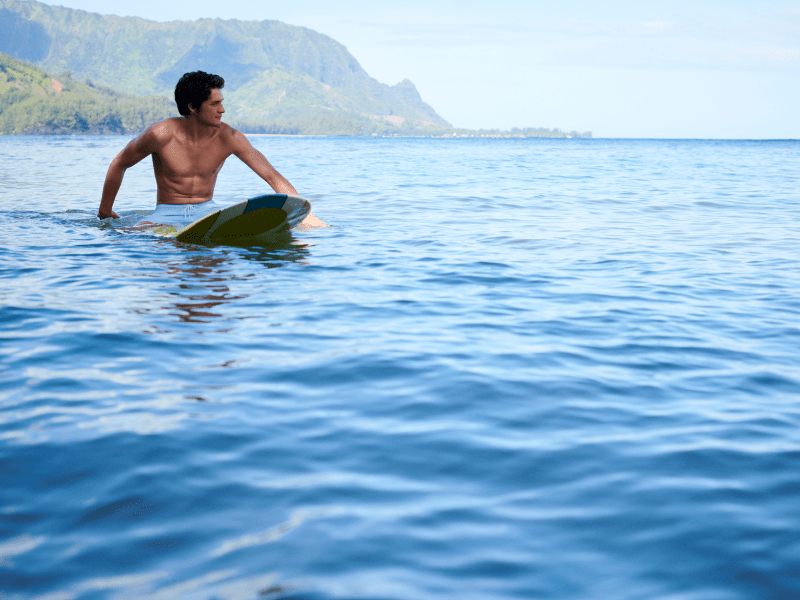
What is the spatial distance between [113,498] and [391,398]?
1659 millimetres

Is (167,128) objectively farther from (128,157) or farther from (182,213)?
(182,213)

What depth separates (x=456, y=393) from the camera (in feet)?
13.3

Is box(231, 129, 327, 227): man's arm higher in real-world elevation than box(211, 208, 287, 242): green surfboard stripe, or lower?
higher

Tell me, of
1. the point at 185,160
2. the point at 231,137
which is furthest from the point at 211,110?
the point at 185,160

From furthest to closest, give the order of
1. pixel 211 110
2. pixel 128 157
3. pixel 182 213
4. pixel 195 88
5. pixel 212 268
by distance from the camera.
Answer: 1. pixel 182 213
2. pixel 128 157
3. pixel 211 110
4. pixel 195 88
5. pixel 212 268

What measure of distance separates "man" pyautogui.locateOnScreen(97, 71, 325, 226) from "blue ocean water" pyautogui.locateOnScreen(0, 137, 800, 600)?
1380mm

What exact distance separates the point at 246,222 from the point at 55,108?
174 m

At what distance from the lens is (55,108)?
6245 inches

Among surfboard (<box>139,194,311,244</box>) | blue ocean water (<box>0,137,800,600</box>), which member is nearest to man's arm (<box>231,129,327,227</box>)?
surfboard (<box>139,194,311,244</box>)

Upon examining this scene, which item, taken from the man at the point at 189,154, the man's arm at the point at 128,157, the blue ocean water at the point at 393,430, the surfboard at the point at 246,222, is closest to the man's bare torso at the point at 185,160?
the man at the point at 189,154

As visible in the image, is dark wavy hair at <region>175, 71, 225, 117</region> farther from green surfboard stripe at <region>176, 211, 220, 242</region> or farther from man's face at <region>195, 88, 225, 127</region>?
green surfboard stripe at <region>176, 211, 220, 242</region>

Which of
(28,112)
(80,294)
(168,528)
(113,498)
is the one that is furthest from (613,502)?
(28,112)

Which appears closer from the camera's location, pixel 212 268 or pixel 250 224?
pixel 212 268

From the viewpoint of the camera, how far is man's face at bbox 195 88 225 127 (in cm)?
851
